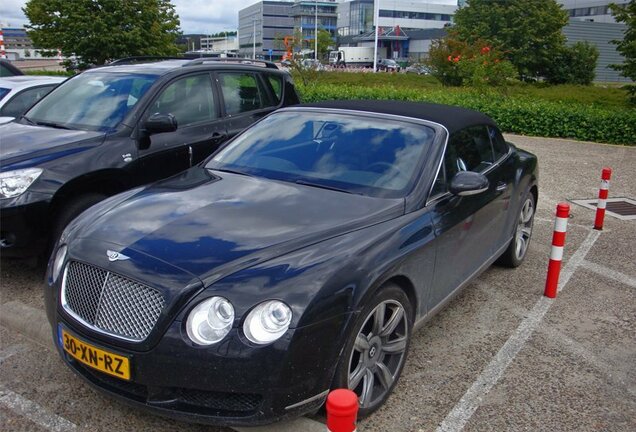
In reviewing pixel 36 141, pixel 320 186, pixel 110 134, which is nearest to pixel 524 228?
pixel 320 186

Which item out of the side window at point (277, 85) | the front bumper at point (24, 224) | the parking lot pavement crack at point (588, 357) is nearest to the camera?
the parking lot pavement crack at point (588, 357)

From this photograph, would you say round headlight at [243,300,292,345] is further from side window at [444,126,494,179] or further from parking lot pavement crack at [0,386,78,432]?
side window at [444,126,494,179]

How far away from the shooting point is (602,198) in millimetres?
6898

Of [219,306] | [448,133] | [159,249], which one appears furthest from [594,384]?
[159,249]

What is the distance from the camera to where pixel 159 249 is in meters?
2.90

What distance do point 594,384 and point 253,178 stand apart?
251 centimetres

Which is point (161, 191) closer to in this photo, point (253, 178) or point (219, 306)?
point (253, 178)

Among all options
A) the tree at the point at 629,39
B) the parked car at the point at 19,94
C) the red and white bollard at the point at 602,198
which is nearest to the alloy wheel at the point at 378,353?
the red and white bollard at the point at 602,198

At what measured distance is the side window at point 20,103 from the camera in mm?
8406

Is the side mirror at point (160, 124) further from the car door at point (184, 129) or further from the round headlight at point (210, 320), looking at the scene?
the round headlight at point (210, 320)

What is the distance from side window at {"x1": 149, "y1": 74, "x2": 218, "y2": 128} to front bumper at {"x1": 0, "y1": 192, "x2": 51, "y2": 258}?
1506 millimetres

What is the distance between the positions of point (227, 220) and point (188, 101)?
10.6 feet

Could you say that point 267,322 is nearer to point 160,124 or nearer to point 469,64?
point 160,124

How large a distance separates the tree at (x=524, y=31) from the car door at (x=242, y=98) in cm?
3339
